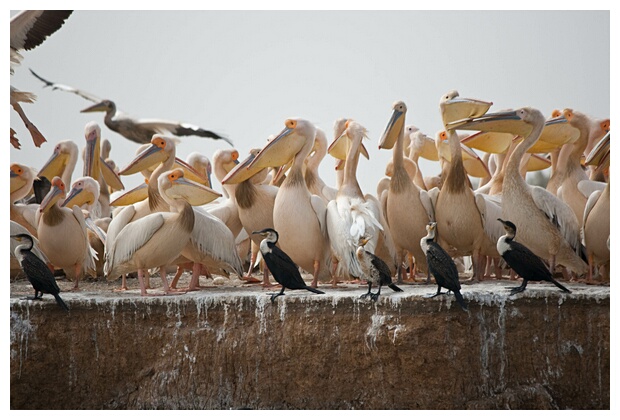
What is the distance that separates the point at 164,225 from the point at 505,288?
9.11 ft

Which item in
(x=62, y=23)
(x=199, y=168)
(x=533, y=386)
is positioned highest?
(x=62, y=23)

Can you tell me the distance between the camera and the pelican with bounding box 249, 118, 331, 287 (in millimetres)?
7914

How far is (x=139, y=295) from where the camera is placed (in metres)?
7.43

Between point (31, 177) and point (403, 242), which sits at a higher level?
point (31, 177)

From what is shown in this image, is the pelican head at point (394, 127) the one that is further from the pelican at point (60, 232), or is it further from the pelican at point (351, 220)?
the pelican at point (60, 232)

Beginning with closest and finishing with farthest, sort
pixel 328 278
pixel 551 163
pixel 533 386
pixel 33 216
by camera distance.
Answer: pixel 533 386
pixel 328 278
pixel 33 216
pixel 551 163

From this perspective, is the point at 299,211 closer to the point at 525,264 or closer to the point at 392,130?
the point at 392,130

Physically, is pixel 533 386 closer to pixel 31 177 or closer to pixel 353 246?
pixel 353 246

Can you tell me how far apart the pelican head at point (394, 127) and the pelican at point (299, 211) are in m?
0.74

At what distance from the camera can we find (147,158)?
8.49 m

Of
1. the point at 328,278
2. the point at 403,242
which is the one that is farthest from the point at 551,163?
the point at 328,278

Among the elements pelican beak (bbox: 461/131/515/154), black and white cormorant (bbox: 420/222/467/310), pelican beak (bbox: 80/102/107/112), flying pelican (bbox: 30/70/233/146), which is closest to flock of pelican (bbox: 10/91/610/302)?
pelican beak (bbox: 461/131/515/154)

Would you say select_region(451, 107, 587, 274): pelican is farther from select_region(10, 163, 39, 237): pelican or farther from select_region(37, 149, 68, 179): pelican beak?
select_region(37, 149, 68, 179): pelican beak

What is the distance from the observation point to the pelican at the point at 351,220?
7.45 metres
